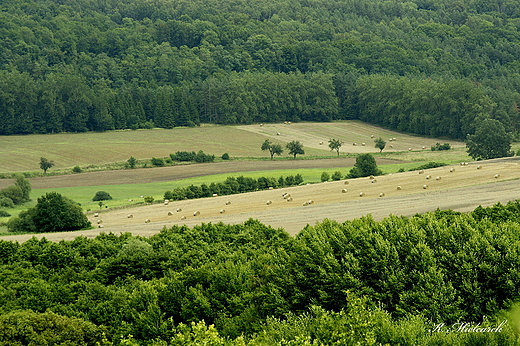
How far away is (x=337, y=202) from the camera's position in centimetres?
8581

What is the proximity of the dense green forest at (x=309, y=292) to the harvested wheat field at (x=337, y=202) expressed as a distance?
26194 millimetres

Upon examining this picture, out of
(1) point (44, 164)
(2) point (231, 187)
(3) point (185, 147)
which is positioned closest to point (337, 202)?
(2) point (231, 187)

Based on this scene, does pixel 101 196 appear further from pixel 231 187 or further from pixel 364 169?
pixel 364 169

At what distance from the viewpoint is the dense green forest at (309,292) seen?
3481 cm

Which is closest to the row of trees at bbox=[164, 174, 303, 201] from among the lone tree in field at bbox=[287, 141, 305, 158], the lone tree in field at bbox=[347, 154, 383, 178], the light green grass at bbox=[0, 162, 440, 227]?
the light green grass at bbox=[0, 162, 440, 227]

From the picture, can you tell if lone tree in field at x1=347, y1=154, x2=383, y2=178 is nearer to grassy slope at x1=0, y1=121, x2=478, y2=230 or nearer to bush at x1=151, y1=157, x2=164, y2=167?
grassy slope at x1=0, y1=121, x2=478, y2=230

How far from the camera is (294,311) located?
130ft

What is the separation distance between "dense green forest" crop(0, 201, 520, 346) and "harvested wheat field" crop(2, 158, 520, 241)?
2619 cm

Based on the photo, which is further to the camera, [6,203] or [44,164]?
[44,164]

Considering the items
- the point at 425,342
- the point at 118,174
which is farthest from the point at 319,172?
the point at 425,342

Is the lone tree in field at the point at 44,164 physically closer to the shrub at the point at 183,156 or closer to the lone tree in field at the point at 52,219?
the shrub at the point at 183,156

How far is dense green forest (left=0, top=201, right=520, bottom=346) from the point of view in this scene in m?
34.8

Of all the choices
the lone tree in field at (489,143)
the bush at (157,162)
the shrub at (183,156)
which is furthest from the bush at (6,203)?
the lone tree in field at (489,143)

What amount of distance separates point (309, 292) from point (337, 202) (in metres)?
46.7
